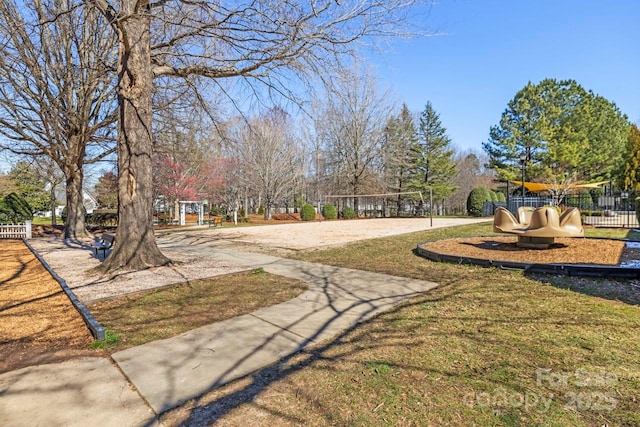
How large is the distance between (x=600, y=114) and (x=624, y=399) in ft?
114

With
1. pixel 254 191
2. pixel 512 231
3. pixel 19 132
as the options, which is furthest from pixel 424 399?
pixel 254 191

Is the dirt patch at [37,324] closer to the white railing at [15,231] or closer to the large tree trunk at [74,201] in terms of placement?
the large tree trunk at [74,201]

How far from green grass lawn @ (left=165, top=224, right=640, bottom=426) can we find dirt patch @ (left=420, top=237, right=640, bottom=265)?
2323mm

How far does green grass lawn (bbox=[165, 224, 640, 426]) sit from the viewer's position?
1911mm

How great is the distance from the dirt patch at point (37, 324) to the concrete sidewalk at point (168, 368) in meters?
0.30

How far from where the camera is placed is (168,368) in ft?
8.29

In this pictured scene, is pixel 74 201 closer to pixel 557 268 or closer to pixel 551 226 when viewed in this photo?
pixel 557 268

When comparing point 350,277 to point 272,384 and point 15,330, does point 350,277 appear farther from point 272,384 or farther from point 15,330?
point 15,330

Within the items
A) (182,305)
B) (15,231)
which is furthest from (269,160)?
(182,305)

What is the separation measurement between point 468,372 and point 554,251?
19.6ft

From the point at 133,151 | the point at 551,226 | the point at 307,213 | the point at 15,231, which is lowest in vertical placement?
the point at 15,231

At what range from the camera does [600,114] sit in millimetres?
27156

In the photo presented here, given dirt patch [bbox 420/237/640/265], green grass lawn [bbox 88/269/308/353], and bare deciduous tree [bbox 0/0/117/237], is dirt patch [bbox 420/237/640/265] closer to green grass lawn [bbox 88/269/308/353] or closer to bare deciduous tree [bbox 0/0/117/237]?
green grass lawn [bbox 88/269/308/353]

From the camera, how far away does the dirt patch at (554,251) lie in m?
6.02
